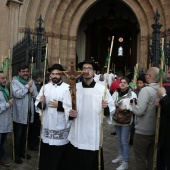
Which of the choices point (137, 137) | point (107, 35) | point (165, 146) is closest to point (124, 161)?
point (137, 137)

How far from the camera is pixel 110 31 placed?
66.0 feet

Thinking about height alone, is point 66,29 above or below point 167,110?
above

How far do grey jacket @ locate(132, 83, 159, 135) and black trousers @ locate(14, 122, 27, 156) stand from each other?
2539 mm

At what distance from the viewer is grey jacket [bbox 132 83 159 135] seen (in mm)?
3857

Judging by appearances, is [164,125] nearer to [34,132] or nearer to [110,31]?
[34,132]

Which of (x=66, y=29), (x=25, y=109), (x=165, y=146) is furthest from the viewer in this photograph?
(x=66, y=29)

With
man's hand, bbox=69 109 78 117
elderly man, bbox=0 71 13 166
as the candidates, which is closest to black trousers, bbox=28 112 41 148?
elderly man, bbox=0 71 13 166

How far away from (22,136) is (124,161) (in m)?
2.20

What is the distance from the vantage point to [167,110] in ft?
11.1

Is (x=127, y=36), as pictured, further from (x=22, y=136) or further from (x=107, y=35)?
(x=22, y=136)

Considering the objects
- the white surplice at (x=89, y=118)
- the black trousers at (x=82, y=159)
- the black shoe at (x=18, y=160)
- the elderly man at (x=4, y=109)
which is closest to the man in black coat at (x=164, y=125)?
the white surplice at (x=89, y=118)

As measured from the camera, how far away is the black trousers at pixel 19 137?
17.0 ft

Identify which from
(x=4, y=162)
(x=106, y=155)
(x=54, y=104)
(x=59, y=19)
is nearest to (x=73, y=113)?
(x=54, y=104)

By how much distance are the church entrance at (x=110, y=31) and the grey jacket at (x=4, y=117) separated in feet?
41.1
